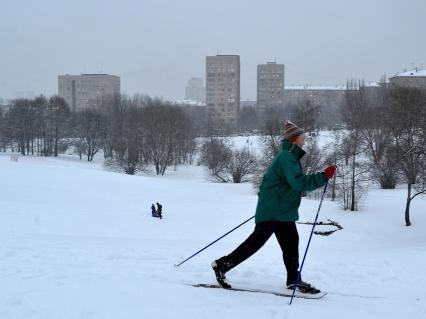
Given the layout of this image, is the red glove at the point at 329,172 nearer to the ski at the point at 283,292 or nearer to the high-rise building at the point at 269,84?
the ski at the point at 283,292

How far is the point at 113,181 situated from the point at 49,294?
95.6ft

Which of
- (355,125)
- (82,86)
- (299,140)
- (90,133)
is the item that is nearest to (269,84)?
(82,86)

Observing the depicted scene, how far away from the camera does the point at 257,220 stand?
511cm

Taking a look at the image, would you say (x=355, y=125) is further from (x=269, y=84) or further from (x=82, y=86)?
(x=82, y=86)

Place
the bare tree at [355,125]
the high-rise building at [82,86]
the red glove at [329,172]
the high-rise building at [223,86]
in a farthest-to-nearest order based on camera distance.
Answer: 1. the high-rise building at [82,86]
2. the high-rise building at [223,86]
3. the bare tree at [355,125]
4. the red glove at [329,172]

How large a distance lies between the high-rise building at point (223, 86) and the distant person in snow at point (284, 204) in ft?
438

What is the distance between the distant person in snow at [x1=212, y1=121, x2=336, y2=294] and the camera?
192 inches

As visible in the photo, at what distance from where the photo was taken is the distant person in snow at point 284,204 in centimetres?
488

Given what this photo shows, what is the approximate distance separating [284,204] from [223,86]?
13615 centimetres

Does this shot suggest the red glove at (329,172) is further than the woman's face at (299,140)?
No

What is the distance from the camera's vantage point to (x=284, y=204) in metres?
4.98

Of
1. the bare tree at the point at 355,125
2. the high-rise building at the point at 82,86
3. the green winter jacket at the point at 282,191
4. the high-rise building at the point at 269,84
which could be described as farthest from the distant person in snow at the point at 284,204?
the high-rise building at the point at 82,86

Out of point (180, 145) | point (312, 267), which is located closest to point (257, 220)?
point (312, 267)

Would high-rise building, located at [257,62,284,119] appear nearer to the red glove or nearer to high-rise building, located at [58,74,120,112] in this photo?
high-rise building, located at [58,74,120,112]
